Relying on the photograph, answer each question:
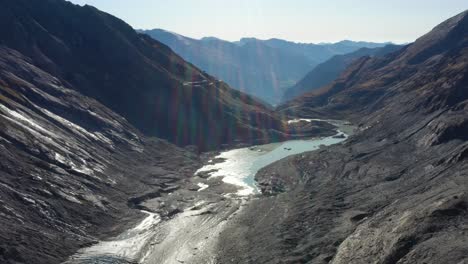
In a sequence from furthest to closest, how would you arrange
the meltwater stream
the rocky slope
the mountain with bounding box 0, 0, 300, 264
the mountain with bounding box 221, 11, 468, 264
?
the mountain with bounding box 0, 0, 300, 264 < the rocky slope < the meltwater stream < the mountain with bounding box 221, 11, 468, 264

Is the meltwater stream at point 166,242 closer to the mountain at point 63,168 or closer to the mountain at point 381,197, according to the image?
the mountain at point 63,168

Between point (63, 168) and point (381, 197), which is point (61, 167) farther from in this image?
point (381, 197)

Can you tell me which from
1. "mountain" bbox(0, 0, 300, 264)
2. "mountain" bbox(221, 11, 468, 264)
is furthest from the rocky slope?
"mountain" bbox(221, 11, 468, 264)

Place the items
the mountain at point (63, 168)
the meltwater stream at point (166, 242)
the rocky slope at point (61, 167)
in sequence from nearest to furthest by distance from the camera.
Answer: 1. the meltwater stream at point (166, 242)
2. the rocky slope at point (61, 167)
3. the mountain at point (63, 168)

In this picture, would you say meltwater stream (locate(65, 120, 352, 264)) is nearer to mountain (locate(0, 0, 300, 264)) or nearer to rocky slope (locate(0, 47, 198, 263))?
mountain (locate(0, 0, 300, 264))

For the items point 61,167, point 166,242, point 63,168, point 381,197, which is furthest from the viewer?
point 63,168

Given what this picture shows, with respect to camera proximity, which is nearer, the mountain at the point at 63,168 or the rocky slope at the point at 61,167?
the rocky slope at the point at 61,167

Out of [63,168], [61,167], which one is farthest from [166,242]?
[61,167]

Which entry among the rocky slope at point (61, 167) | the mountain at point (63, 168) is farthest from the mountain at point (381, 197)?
the rocky slope at point (61, 167)
